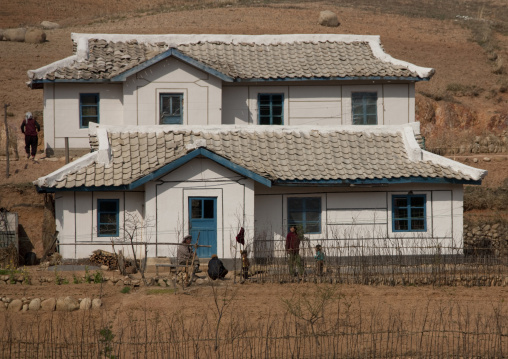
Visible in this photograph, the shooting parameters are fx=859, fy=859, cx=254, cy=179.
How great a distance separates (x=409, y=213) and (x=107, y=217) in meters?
8.48

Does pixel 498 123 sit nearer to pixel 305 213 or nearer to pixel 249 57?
pixel 249 57

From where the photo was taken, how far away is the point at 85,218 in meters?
23.5

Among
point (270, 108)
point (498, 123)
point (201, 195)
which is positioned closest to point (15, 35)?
point (270, 108)

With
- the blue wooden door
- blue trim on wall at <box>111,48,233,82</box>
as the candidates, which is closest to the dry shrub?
blue trim on wall at <box>111,48,233,82</box>

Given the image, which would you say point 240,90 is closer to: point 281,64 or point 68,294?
point 281,64

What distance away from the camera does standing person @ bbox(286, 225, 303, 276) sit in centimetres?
2089

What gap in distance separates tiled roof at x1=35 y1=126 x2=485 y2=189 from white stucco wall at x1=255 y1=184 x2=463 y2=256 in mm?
655

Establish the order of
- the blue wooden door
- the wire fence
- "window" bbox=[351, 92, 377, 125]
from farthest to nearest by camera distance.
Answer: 1. "window" bbox=[351, 92, 377, 125]
2. the blue wooden door
3. the wire fence

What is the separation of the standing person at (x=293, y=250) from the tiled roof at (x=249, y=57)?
28.0 feet

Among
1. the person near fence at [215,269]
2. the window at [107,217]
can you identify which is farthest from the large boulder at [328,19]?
the person near fence at [215,269]

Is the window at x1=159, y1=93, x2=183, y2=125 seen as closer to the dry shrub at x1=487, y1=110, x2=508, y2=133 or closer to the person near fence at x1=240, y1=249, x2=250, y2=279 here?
the person near fence at x1=240, y1=249, x2=250, y2=279

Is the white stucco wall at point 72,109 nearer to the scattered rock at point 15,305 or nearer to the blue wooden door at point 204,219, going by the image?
the blue wooden door at point 204,219

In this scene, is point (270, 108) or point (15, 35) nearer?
point (270, 108)

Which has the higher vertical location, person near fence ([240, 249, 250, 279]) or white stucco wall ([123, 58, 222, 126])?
white stucco wall ([123, 58, 222, 126])
